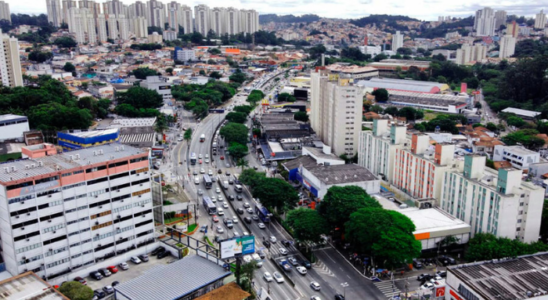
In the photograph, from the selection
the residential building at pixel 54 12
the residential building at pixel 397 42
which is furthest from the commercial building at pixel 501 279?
the residential building at pixel 54 12

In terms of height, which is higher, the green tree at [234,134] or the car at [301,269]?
the green tree at [234,134]

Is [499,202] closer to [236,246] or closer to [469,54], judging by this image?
[236,246]

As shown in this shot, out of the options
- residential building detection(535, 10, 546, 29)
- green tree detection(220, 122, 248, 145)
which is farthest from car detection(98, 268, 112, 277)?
residential building detection(535, 10, 546, 29)

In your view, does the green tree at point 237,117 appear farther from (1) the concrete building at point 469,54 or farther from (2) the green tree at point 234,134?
(1) the concrete building at point 469,54

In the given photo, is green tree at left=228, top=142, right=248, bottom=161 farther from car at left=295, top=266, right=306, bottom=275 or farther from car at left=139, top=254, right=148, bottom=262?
car at left=295, top=266, right=306, bottom=275

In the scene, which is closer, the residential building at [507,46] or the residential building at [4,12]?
the residential building at [507,46]

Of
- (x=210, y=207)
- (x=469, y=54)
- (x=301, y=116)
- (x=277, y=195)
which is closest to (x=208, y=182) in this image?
(x=210, y=207)
